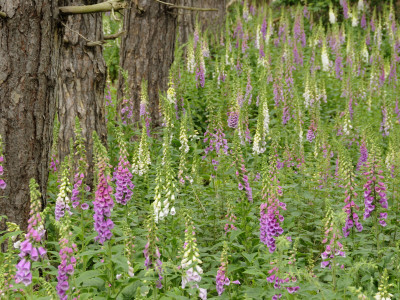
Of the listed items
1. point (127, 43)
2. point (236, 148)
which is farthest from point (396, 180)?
point (127, 43)

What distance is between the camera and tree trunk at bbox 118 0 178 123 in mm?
7730

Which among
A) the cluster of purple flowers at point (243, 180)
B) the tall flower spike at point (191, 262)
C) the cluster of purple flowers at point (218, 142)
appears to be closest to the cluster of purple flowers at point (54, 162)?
the cluster of purple flowers at point (218, 142)

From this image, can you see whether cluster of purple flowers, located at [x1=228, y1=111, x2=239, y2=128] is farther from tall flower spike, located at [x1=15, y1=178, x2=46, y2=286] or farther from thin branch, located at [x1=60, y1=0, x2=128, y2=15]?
tall flower spike, located at [x1=15, y1=178, x2=46, y2=286]

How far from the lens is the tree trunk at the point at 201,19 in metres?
12.3

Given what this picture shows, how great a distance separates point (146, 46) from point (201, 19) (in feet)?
A: 19.7

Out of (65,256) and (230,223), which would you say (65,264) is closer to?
(65,256)

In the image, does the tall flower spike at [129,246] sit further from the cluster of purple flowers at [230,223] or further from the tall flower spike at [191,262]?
the cluster of purple flowers at [230,223]

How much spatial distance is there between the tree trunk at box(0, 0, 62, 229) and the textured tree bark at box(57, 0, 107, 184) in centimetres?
130

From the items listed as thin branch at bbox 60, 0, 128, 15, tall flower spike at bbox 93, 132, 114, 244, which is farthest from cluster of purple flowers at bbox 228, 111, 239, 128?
tall flower spike at bbox 93, 132, 114, 244

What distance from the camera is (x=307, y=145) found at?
807 cm

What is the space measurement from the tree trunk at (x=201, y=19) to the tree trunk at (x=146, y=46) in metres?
3.76

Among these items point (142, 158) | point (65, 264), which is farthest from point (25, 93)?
point (65, 264)

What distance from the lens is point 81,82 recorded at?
5.84m

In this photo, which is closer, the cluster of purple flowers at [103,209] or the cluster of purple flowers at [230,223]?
the cluster of purple flowers at [103,209]
